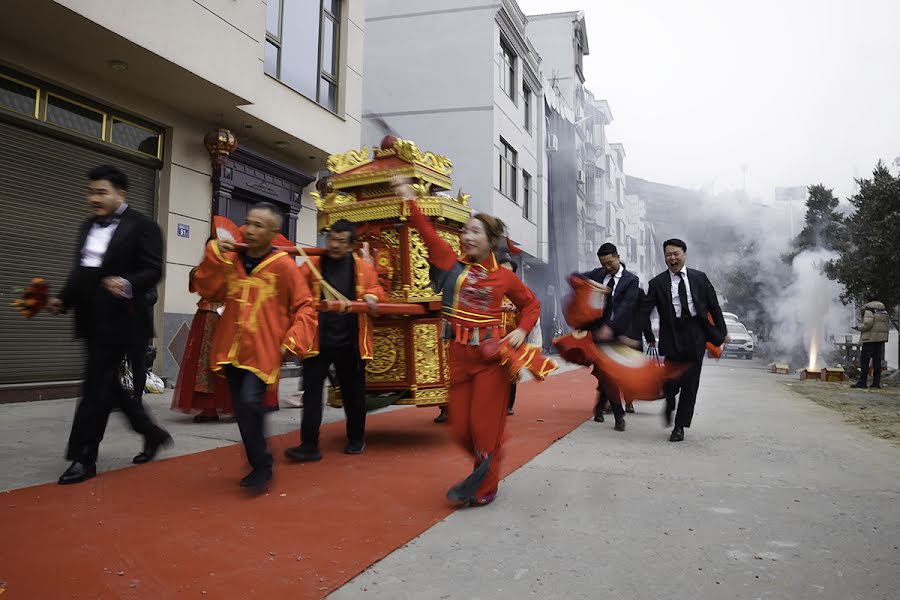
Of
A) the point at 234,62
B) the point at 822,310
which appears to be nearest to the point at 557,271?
the point at 822,310

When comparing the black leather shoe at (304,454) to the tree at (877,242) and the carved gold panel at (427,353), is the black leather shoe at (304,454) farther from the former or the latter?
the tree at (877,242)

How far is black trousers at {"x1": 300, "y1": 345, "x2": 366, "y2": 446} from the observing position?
15.9ft

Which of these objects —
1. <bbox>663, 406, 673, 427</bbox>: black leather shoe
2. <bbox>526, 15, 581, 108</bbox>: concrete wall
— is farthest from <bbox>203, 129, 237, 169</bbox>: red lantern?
<bbox>526, 15, 581, 108</bbox>: concrete wall

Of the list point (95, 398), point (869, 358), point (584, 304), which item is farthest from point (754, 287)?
point (95, 398)

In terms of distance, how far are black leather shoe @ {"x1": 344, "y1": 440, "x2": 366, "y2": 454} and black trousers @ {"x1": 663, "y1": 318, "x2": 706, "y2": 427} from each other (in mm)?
2794

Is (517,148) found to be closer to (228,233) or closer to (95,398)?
(228,233)

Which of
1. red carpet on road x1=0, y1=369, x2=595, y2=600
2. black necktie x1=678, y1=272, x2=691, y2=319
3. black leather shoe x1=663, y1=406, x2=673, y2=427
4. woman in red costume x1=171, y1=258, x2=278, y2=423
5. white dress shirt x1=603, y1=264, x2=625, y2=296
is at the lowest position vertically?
red carpet on road x1=0, y1=369, x2=595, y2=600

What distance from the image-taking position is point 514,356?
3805 millimetres

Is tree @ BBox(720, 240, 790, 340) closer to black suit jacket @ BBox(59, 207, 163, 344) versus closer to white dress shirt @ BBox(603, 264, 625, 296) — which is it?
white dress shirt @ BBox(603, 264, 625, 296)

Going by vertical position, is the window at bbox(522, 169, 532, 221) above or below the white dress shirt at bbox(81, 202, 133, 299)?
above

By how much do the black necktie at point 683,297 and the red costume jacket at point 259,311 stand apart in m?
3.67

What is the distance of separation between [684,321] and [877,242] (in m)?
10.3

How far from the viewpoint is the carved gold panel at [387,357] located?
561 centimetres

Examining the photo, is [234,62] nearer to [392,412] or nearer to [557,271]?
[392,412]
